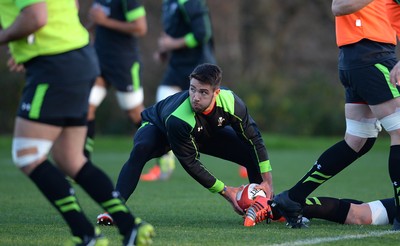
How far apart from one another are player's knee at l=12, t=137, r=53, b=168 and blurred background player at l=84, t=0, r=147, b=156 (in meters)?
5.51

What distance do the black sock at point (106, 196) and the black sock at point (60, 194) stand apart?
15cm

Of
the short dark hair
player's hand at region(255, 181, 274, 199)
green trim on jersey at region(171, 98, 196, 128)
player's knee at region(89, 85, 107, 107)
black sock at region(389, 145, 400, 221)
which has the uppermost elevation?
the short dark hair

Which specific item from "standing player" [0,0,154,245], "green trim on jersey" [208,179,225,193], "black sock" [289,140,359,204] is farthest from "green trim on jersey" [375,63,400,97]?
"standing player" [0,0,154,245]

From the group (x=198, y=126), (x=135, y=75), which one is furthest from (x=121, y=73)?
(x=198, y=126)

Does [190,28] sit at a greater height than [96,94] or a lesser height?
greater

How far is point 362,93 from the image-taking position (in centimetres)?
655

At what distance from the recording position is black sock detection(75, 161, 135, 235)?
→ 546 cm

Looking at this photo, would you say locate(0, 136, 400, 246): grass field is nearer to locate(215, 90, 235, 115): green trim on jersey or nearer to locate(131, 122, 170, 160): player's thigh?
locate(131, 122, 170, 160): player's thigh

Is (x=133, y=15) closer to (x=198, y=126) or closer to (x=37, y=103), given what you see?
Result: (x=198, y=126)

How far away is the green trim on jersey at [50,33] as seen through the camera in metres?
5.39

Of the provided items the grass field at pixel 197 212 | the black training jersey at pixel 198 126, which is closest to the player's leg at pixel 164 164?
the grass field at pixel 197 212

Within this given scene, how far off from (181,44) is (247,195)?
185 inches

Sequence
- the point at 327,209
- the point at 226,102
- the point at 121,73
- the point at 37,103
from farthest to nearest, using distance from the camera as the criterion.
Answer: the point at 121,73, the point at 226,102, the point at 327,209, the point at 37,103

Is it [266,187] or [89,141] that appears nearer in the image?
[266,187]
